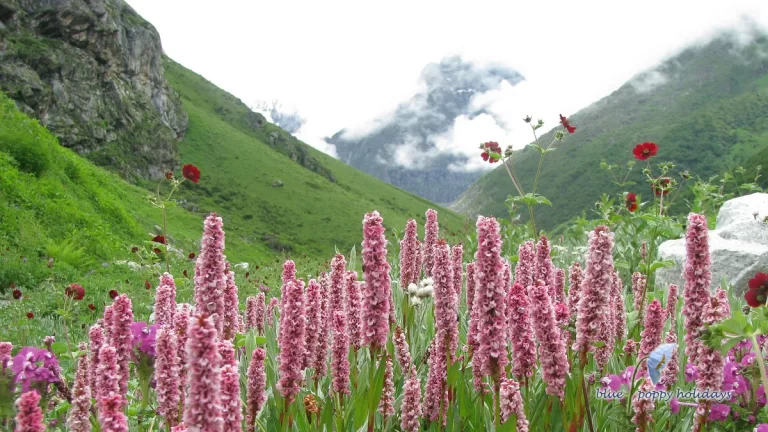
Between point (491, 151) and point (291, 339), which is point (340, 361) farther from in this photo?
point (491, 151)

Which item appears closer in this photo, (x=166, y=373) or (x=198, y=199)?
(x=166, y=373)

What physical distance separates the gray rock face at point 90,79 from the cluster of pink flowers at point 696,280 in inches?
3252

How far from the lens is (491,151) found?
28.4ft

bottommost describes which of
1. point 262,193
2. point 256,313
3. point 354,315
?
point 256,313

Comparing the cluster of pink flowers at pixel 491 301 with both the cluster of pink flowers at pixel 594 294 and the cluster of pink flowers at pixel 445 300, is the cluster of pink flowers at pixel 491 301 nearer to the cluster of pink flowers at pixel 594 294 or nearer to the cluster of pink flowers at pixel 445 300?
the cluster of pink flowers at pixel 594 294

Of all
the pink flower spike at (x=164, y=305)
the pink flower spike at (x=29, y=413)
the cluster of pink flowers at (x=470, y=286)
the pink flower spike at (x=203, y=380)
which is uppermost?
the cluster of pink flowers at (x=470, y=286)

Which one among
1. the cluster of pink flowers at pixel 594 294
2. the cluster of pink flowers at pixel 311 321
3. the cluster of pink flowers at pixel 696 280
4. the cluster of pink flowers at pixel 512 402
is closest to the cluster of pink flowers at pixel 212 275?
the cluster of pink flowers at pixel 311 321

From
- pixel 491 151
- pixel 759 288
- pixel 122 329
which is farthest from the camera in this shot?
pixel 491 151

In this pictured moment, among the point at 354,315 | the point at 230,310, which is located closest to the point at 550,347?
the point at 354,315

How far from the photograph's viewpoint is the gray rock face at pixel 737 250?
888cm

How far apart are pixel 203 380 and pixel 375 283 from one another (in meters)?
1.40

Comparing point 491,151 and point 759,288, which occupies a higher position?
point 491,151

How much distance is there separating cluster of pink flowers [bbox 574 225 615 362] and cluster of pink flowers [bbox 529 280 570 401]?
14 cm

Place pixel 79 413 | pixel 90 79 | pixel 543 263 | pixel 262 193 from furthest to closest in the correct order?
1. pixel 262 193
2. pixel 90 79
3. pixel 543 263
4. pixel 79 413
